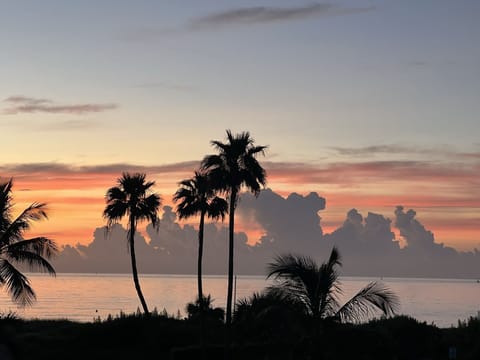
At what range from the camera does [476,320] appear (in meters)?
49.6

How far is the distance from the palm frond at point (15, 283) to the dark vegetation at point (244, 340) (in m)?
1.22

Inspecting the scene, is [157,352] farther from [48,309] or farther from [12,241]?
[48,309]

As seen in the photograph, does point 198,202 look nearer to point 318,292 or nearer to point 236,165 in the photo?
point 236,165

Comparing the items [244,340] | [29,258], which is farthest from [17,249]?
[244,340]

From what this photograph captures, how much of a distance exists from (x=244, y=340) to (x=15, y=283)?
1831 centimetres

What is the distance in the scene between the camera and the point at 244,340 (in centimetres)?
4975

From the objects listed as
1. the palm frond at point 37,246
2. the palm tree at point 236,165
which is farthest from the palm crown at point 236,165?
the palm frond at point 37,246

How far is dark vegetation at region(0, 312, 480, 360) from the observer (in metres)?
36.0

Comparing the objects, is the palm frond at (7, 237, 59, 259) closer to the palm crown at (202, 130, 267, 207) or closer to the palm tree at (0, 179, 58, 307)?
the palm tree at (0, 179, 58, 307)

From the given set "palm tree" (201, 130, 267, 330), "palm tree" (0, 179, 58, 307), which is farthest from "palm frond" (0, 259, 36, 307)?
"palm tree" (201, 130, 267, 330)

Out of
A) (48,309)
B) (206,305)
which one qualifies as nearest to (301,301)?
(206,305)

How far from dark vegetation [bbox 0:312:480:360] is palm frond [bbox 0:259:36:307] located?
1.22 metres

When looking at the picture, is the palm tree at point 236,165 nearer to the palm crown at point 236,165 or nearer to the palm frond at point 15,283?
the palm crown at point 236,165

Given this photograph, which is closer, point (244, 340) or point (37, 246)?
point (37, 246)
